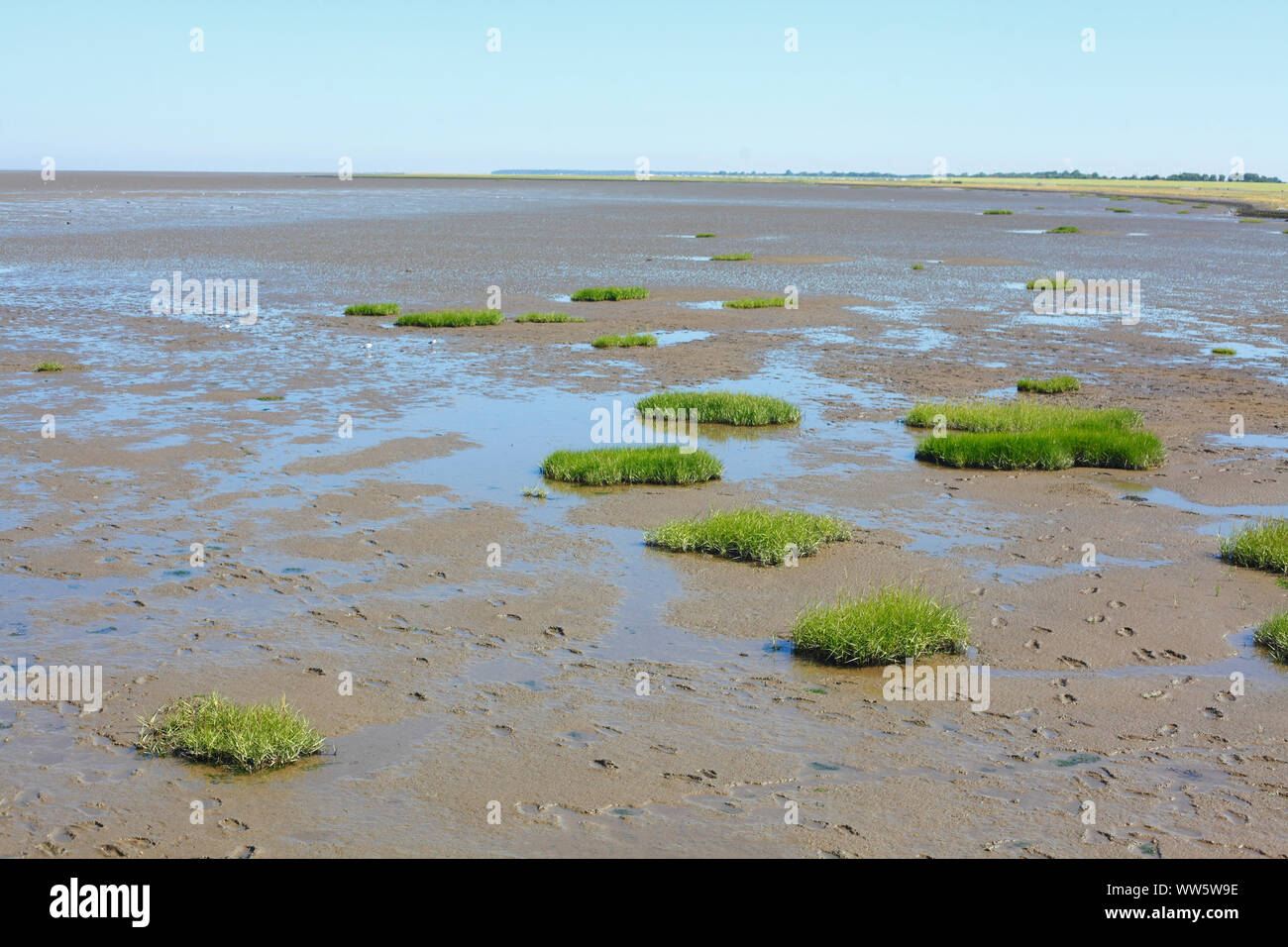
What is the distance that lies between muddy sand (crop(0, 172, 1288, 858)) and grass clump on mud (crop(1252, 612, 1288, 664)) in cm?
19

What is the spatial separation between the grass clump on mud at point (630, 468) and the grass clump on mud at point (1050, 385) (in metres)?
8.99

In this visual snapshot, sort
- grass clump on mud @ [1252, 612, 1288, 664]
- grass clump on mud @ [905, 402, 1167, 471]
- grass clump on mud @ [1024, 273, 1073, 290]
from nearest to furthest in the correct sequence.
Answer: grass clump on mud @ [1252, 612, 1288, 664] < grass clump on mud @ [905, 402, 1167, 471] < grass clump on mud @ [1024, 273, 1073, 290]

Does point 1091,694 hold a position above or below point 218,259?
below

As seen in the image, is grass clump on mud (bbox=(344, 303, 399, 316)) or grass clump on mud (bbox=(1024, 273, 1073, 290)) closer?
grass clump on mud (bbox=(344, 303, 399, 316))

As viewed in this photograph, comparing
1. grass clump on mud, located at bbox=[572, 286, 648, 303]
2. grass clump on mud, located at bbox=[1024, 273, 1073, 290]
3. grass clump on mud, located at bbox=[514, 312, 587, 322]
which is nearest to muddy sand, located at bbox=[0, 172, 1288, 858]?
grass clump on mud, located at bbox=[514, 312, 587, 322]

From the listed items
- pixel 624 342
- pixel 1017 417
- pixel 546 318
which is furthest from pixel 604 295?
pixel 1017 417

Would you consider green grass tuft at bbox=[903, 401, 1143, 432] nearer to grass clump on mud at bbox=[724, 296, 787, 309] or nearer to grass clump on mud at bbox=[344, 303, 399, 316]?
grass clump on mud at bbox=[724, 296, 787, 309]

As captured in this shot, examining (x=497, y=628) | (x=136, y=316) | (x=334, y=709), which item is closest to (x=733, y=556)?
(x=497, y=628)

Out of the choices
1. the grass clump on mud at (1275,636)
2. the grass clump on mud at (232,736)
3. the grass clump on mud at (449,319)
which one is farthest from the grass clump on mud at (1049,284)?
the grass clump on mud at (232,736)

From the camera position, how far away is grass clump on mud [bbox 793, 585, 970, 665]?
9945mm

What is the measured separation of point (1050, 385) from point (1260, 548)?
10290 mm
